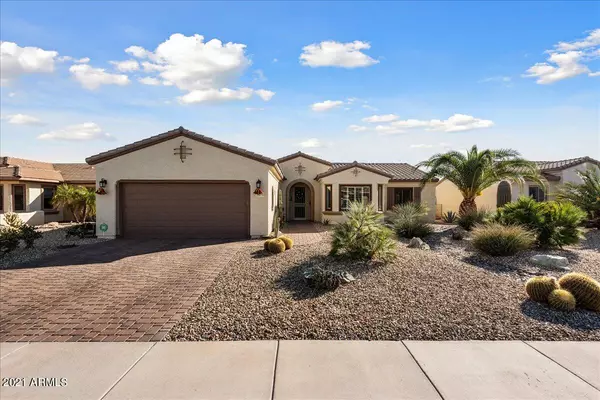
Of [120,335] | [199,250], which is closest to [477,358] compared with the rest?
[120,335]

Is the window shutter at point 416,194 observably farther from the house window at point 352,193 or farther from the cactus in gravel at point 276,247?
the cactus in gravel at point 276,247

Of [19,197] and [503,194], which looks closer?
[19,197]

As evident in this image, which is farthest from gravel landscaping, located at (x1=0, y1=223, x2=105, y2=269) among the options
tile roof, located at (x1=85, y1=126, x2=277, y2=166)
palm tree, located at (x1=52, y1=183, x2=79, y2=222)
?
palm tree, located at (x1=52, y1=183, x2=79, y2=222)

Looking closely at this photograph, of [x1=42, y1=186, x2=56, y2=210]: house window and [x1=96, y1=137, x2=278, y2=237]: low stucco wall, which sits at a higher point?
[x1=96, y1=137, x2=278, y2=237]: low stucco wall

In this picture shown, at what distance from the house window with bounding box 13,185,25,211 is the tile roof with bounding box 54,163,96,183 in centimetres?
318

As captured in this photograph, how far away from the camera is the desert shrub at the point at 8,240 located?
11.5m

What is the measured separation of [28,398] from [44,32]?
1047 centimetres

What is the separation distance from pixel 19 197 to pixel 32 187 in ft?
2.93

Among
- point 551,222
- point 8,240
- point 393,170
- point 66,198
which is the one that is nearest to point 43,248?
point 8,240

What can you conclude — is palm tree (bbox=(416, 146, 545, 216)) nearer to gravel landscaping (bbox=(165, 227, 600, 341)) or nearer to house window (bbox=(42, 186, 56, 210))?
gravel landscaping (bbox=(165, 227, 600, 341))

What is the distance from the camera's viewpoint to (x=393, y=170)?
2495 centimetres

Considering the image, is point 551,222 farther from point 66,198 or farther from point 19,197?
point 19,197

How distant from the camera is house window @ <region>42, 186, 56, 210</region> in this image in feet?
75.2

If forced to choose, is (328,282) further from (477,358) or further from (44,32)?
(44,32)
